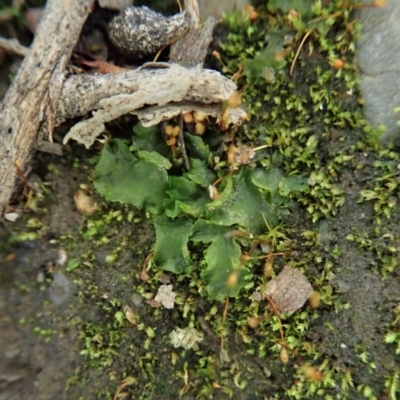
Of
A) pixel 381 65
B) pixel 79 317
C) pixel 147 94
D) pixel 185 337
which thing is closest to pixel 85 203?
pixel 79 317

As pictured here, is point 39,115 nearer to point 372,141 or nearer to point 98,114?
point 98,114

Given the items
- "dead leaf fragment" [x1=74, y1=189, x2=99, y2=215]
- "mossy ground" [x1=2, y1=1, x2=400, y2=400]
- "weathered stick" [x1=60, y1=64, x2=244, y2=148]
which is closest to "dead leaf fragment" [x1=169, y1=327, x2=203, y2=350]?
"mossy ground" [x1=2, y1=1, x2=400, y2=400]

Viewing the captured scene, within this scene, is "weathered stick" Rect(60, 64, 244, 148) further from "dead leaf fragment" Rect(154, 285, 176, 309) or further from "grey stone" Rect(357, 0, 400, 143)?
"dead leaf fragment" Rect(154, 285, 176, 309)

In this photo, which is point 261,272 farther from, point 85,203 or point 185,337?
point 85,203

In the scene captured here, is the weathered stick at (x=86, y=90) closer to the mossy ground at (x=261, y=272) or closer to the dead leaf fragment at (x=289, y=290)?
the mossy ground at (x=261, y=272)

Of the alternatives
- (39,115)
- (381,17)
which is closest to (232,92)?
(381,17)
